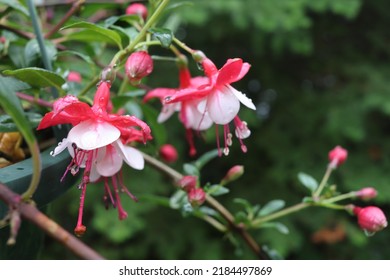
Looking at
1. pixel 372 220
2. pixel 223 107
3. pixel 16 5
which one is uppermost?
pixel 16 5

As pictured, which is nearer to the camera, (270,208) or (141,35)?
(141,35)

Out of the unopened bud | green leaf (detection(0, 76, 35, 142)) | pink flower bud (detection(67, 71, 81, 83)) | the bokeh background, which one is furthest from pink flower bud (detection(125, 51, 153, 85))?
the bokeh background

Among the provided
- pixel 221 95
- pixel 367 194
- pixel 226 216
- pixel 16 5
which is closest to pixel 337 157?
pixel 367 194

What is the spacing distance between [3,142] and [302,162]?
1.45 metres

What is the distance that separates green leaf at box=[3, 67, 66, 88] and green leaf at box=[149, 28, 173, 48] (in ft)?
0.31

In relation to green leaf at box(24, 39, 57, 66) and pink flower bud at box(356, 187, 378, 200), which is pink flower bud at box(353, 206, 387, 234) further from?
green leaf at box(24, 39, 57, 66)

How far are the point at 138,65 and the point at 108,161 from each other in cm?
8

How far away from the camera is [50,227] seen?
0.32 metres

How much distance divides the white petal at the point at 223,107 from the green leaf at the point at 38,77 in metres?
0.14

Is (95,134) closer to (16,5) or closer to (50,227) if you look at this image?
(50,227)

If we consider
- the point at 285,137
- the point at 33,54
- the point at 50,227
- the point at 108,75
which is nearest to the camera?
the point at 50,227

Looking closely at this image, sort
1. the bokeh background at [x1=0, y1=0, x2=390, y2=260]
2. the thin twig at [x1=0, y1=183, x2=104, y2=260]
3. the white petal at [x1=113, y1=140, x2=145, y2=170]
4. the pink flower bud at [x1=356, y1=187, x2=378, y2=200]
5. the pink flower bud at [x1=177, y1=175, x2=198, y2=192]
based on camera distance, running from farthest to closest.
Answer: the bokeh background at [x1=0, y1=0, x2=390, y2=260]
the pink flower bud at [x1=356, y1=187, x2=378, y2=200]
the pink flower bud at [x1=177, y1=175, x2=198, y2=192]
the white petal at [x1=113, y1=140, x2=145, y2=170]
the thin twig at [x1=0, y1=183, x2=104, y2=260]

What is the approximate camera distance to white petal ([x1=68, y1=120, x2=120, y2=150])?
38 cm
